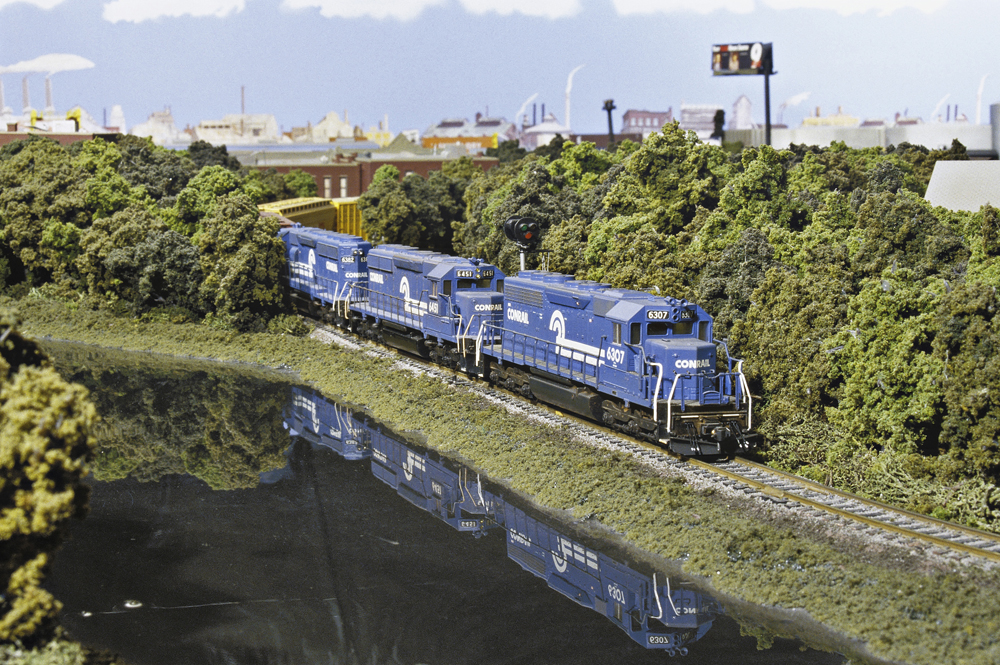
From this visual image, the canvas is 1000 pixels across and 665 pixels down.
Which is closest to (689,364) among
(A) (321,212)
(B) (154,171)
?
(A) (321,212)

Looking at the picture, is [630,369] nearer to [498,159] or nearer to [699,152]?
[699,152]

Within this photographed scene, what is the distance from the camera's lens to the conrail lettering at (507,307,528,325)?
112ft

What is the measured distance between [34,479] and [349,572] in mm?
9728

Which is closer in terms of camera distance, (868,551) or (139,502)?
(868,551)

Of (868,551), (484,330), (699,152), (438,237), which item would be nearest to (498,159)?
(438,237)

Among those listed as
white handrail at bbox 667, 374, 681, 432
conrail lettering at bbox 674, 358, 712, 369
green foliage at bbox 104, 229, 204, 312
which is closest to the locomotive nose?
conrail lettering at bbox 674, 358, 712, 369

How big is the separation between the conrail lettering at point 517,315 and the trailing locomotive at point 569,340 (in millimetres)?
43

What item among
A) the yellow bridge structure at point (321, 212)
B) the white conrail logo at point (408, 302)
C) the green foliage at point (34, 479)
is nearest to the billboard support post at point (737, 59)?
the yellow bridge structure at point (321, 212)

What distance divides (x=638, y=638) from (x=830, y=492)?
8.28 m

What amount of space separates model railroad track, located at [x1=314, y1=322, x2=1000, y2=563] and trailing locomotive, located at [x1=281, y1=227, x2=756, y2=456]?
518 millimetres

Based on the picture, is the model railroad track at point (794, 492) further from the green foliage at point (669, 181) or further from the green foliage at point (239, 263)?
the green foliage at point (669, 181)

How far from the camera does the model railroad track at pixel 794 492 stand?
69.4ft

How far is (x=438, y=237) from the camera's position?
81.1m

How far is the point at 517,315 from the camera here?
1367 inches
